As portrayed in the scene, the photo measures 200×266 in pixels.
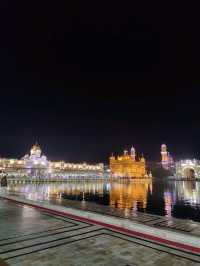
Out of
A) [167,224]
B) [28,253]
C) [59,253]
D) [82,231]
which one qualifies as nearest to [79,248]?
[59,253]

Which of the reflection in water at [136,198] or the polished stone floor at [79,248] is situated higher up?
the polished stone floor at [79,248]

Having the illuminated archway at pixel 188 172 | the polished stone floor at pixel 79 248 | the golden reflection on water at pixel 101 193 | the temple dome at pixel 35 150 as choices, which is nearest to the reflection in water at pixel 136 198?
the golden reflection on water at pixel 101 193

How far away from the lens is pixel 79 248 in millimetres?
8227

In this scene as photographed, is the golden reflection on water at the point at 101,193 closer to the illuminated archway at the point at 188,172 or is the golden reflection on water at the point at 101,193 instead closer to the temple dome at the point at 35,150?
the temple dome at the point at 35,150

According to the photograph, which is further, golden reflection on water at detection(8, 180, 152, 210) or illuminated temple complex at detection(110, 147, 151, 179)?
illuminated temple complex at detection(110, 147, 151, 179)

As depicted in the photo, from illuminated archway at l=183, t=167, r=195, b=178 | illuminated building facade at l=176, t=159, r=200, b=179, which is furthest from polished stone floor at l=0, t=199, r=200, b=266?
illuminated archway at l=183, t=167, r=195, b=178

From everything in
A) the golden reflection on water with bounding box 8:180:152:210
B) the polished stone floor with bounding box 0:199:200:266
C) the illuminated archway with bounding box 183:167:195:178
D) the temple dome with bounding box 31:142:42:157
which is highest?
the temple dome with bounding box 31:142:42:157

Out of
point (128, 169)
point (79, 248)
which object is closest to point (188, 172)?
point (128, 169)

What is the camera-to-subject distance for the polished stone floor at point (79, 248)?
7047mm

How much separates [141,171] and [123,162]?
17060 millimetres

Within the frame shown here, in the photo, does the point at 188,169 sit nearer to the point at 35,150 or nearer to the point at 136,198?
the point at 35,150

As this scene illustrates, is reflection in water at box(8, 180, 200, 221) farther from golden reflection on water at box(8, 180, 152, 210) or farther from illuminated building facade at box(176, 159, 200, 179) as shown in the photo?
illuminated building facade at box(176, 159, 200, 179)

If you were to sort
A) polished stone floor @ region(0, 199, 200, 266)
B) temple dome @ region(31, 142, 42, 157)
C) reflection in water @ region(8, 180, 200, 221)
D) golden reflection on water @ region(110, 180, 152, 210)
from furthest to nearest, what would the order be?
temple dome @ region(31, 142, 42, 157)
golden reflection on water @ region(110, 180, 152, 210)
reflection in water @ region(8, 180, 200, 221)
polished stone floor @ region(0, 199, 200, 266)

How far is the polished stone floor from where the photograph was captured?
23.1 ft
